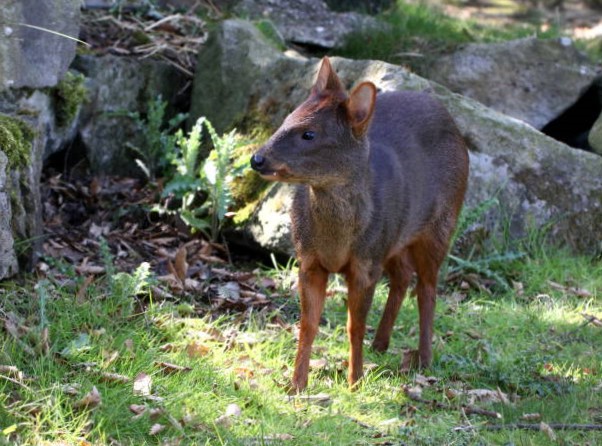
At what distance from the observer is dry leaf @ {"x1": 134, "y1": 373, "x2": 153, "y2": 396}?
4.73 m

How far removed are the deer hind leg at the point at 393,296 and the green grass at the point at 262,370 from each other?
108mm

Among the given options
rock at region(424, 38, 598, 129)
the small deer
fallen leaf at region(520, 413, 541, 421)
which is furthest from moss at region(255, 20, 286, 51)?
fallen leaf at region(520, 413, 541, 421)

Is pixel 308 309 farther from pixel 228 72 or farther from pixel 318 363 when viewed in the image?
pixel 228 72

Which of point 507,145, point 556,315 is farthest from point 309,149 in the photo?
point 507,145

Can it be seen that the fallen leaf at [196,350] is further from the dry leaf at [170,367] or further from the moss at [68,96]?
the moss at [68,96]

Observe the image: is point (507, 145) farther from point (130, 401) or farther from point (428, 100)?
point (130, 401)

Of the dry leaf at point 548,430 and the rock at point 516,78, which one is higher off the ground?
the rock at point 516,78

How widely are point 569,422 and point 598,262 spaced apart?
2791mm

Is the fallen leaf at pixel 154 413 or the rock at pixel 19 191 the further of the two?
the rock at pixel 19 191

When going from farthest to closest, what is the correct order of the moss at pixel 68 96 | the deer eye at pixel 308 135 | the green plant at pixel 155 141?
the green plant at pixel 155 141 < the moss at pixel 68 96 < the deer eye at pixel 308 135

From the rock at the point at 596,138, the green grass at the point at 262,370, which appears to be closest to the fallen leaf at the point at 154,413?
the green grass at the point at 262,370

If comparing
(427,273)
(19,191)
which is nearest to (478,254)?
(427,273)

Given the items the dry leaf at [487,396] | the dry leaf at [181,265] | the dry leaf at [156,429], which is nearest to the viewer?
the dry leaf at [156,429]

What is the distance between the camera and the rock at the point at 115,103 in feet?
26.0
